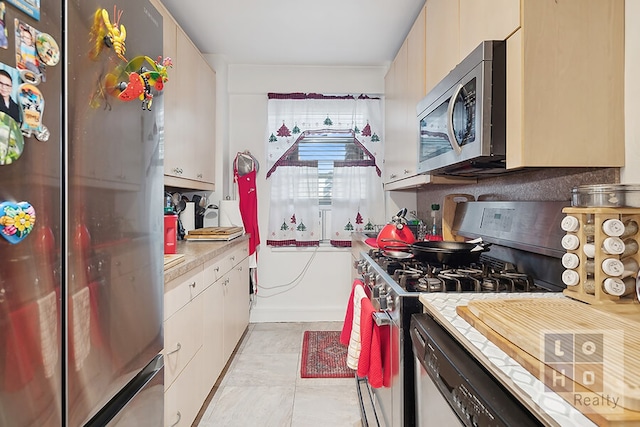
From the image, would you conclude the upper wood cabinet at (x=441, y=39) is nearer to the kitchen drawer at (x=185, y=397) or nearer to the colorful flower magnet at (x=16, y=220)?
the colorful flower magnet at (x=16, y=220)

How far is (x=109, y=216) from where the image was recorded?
0.98m

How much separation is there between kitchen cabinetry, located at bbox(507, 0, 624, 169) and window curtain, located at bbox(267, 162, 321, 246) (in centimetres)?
253

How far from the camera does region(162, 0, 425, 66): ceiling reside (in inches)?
97.2

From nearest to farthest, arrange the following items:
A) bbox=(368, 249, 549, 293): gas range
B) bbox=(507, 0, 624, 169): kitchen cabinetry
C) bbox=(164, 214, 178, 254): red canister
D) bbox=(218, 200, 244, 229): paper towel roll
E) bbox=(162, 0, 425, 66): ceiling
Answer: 1. bbox=(507, 0, 624, 169): kitchen cabinetry
2. bbox=(368, 249, 549, 293): gas range
3. bbox=(164, 214, 178, 254): red canister
4. bbox=(162, 0, 425, 66): ceiling
5. bbox=(218, 200, 244, 229): paper towel roll

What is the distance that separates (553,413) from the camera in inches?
19.6

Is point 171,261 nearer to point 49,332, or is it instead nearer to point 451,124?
point 49,332

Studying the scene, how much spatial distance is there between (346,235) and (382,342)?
6.88 feet

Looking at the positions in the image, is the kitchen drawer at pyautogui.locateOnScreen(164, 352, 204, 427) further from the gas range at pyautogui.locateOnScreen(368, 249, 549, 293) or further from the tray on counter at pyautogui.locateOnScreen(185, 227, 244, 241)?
the gas range at pyautogui.locateOnScreen(368, 249, 549, 293)

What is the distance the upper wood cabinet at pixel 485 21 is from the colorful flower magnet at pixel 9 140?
131 centimetres

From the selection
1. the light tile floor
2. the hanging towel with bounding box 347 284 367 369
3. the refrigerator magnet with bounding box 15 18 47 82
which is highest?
the refrigerator magnet with bounding box 15 18 47 82

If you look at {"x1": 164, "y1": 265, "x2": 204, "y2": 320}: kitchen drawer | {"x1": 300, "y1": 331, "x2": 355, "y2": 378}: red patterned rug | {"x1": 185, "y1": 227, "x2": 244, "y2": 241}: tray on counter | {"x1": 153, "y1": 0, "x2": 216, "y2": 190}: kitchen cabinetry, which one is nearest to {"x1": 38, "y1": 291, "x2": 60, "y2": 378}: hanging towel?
{"x1": 164, "y1": 265, "x2": 204, "y2": 320}: kitchen drawer

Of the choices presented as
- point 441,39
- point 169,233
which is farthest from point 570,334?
point 169,233

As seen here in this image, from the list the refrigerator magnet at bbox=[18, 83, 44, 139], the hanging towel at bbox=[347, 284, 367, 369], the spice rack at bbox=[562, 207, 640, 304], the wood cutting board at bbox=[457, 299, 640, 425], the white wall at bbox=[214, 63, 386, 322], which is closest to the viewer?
the wood cutting board at bbox=[457, 299, 640, 425]

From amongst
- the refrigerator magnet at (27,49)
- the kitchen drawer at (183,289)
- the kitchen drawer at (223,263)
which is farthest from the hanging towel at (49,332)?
the kitchen drawer at (223,263)
